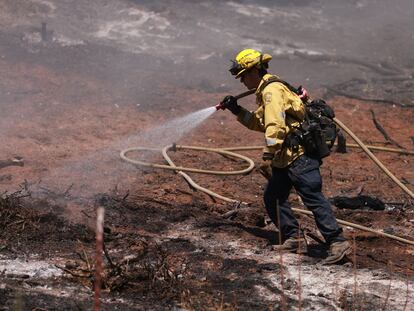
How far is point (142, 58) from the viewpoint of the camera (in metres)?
15.1

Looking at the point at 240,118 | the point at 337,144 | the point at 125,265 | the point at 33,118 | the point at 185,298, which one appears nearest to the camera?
the point at 185,298

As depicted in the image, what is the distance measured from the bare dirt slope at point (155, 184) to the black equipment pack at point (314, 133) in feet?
3.07

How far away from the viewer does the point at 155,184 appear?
25.8 ft

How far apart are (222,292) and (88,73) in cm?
933

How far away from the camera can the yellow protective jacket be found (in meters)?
5.46

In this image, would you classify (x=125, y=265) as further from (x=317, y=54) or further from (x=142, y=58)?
(x=317, y=54)

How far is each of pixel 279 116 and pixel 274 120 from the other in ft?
0.19

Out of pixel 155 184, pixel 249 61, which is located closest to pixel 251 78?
pixel 249 61

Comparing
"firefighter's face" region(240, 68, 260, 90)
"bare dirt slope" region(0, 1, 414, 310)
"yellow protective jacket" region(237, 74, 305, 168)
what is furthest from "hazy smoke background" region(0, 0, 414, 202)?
"yellow protective jacket" region(237, 74, 305, 168)

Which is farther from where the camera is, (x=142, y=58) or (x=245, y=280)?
(x=142, y=58)

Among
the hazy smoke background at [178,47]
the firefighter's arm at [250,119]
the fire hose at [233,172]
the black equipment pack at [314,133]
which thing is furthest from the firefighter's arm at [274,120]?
the hazy smoke background at [178,47]

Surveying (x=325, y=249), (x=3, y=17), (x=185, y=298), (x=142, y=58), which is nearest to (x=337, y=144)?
(x=325, y=249)

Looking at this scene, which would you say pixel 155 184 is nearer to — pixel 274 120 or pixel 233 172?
pixel 233 172

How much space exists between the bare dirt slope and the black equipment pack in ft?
3.07
